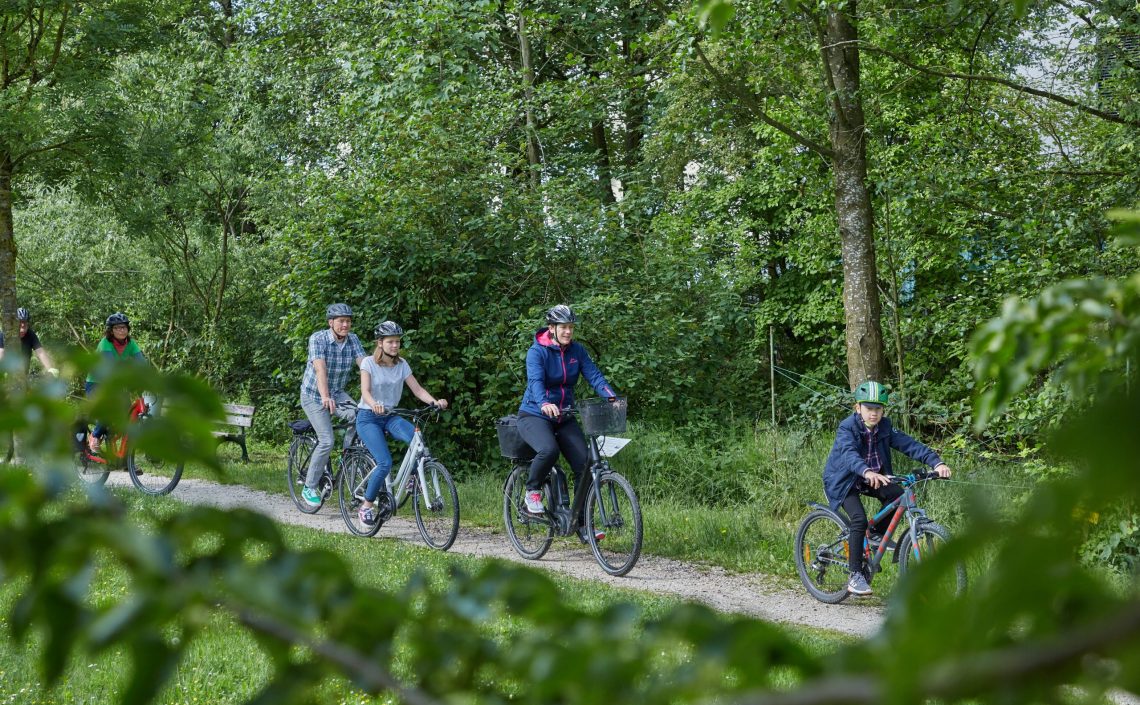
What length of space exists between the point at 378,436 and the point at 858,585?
4603 mm

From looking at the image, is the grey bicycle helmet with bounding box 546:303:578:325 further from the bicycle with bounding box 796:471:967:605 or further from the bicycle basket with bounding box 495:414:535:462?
the bicycle with bounding box 796:471:967:605

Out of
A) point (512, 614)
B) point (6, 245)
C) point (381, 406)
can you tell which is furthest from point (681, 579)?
point (6, 245)

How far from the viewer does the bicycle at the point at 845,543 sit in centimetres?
761

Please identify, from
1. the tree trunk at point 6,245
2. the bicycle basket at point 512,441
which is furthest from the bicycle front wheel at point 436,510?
the tree trunk at point 6,245

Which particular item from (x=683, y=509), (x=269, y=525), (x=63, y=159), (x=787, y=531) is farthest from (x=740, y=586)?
(x=63, y=159)

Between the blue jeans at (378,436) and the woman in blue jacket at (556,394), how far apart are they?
147cm

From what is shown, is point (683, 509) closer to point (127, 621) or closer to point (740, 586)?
point (740, 586)

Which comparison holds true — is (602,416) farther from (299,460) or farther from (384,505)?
(299,460)

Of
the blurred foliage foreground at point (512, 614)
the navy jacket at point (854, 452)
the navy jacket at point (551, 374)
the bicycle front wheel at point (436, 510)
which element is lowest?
the bicycle front wheel at point (436, 510)

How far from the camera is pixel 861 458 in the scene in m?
8.04

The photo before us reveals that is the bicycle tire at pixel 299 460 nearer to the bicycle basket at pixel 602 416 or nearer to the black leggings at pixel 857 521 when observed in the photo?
the bicycle basket at pixel 602 416

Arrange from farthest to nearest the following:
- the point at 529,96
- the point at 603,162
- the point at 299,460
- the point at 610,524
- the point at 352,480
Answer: the point at 603,162 < the point at 529,96 < the point at 299,460 < the point at 352,480 < the point at 610,524

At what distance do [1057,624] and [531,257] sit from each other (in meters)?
13.5

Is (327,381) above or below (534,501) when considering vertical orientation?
above
